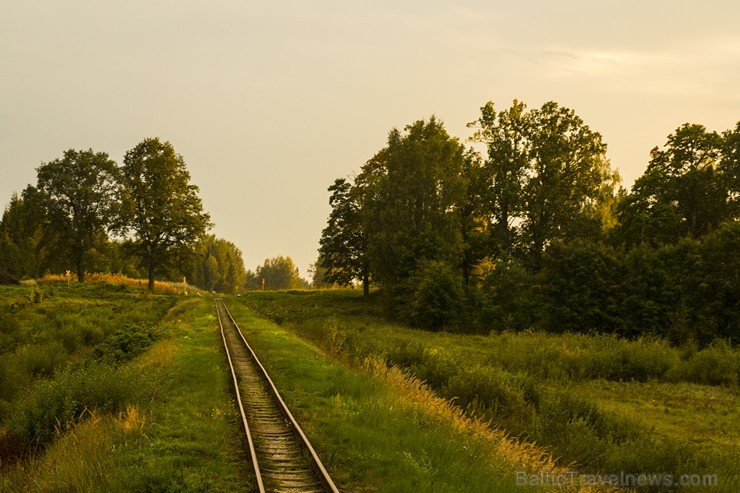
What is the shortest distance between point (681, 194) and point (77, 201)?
64.8m

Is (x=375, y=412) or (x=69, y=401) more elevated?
(x=69, y=401)

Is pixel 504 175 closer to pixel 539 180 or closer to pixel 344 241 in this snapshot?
pixel 539 180

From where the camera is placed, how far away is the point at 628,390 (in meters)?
21.7

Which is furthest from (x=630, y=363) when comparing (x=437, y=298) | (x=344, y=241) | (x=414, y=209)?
(x=344, y=241)

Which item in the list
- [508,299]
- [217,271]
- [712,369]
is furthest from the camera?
[217,271]

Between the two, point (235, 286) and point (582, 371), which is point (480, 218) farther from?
point (235, 286)

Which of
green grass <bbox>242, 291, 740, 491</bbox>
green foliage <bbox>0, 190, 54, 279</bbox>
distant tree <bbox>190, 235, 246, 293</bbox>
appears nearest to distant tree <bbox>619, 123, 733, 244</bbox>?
green grass <bbox>242, 291, 740, 491</bbox>

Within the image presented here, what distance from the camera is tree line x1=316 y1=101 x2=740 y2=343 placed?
122ft

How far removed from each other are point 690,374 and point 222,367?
65.9ft

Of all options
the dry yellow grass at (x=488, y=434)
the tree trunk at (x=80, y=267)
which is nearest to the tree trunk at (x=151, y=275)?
the tree trunk at (x=80, y=267)

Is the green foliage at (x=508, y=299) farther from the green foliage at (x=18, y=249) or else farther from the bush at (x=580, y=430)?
the green foliage at (x=18, y=249)

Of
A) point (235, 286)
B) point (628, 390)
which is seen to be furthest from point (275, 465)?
point (235, 286)

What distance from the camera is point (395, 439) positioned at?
36.5 ft

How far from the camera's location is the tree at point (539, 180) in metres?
47.7
